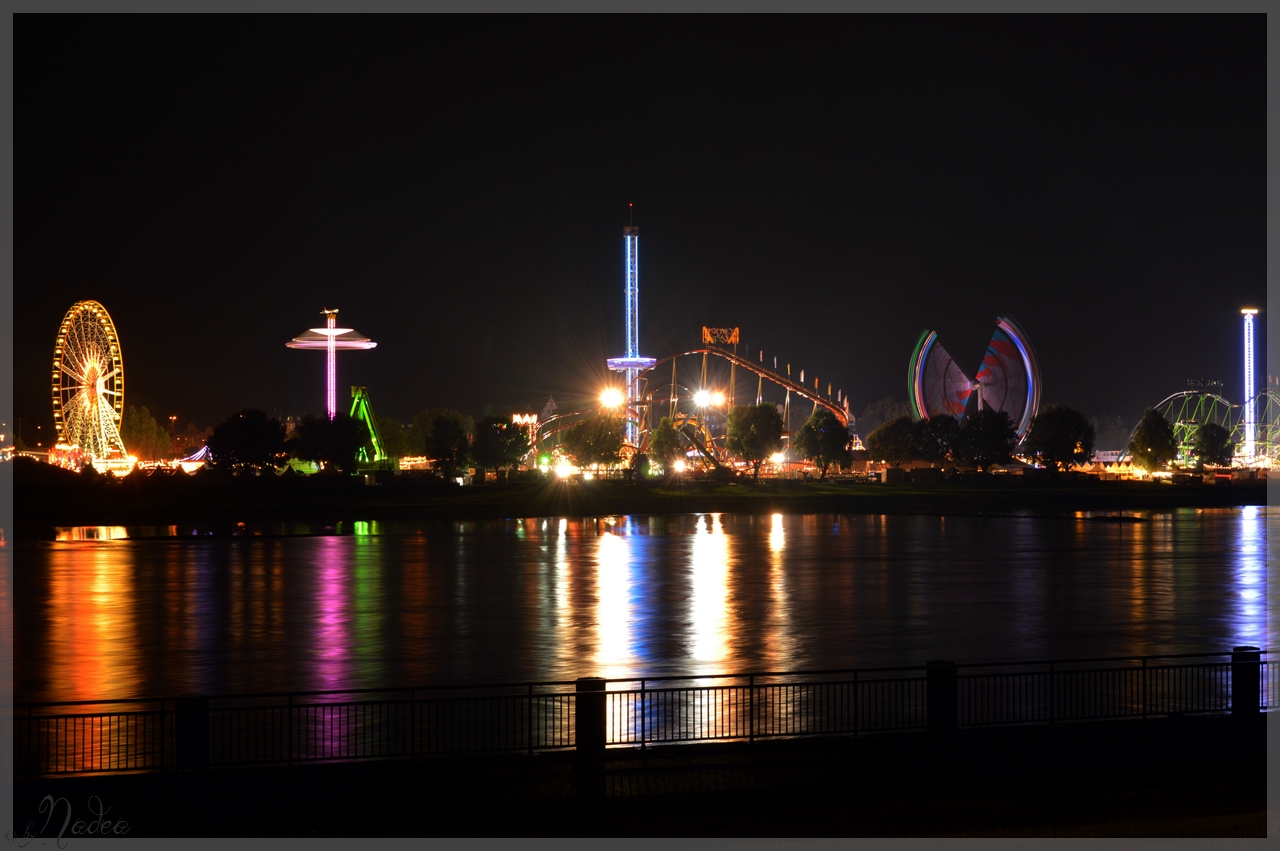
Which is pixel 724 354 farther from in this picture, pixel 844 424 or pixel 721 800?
pixel 721 800

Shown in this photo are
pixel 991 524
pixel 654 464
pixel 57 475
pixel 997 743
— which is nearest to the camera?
pixel 997 743

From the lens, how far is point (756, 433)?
123438mm

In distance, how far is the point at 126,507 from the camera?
6259 cm

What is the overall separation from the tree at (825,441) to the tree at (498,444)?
30755 mm

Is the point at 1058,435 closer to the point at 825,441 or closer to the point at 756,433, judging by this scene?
the point at 825,441

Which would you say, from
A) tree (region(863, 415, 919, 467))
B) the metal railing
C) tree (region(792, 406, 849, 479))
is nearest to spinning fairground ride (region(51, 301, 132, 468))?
the metal railing

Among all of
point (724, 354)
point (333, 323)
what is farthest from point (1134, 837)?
point (333, 323)

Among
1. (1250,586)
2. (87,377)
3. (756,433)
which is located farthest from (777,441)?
(1250,586)

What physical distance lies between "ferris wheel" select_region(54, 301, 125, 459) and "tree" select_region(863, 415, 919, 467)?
8218 centimetres

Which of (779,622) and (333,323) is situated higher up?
(333,323)

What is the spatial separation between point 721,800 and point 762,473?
11543 cm

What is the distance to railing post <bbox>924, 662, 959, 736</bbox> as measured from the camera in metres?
13.0

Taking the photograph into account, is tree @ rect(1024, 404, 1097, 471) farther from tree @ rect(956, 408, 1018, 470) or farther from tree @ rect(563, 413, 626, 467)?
tree @ rect(563, 413, 626, 467)

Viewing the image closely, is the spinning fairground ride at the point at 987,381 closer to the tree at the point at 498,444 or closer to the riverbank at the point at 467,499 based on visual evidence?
the riverbank at the point at 467,499
